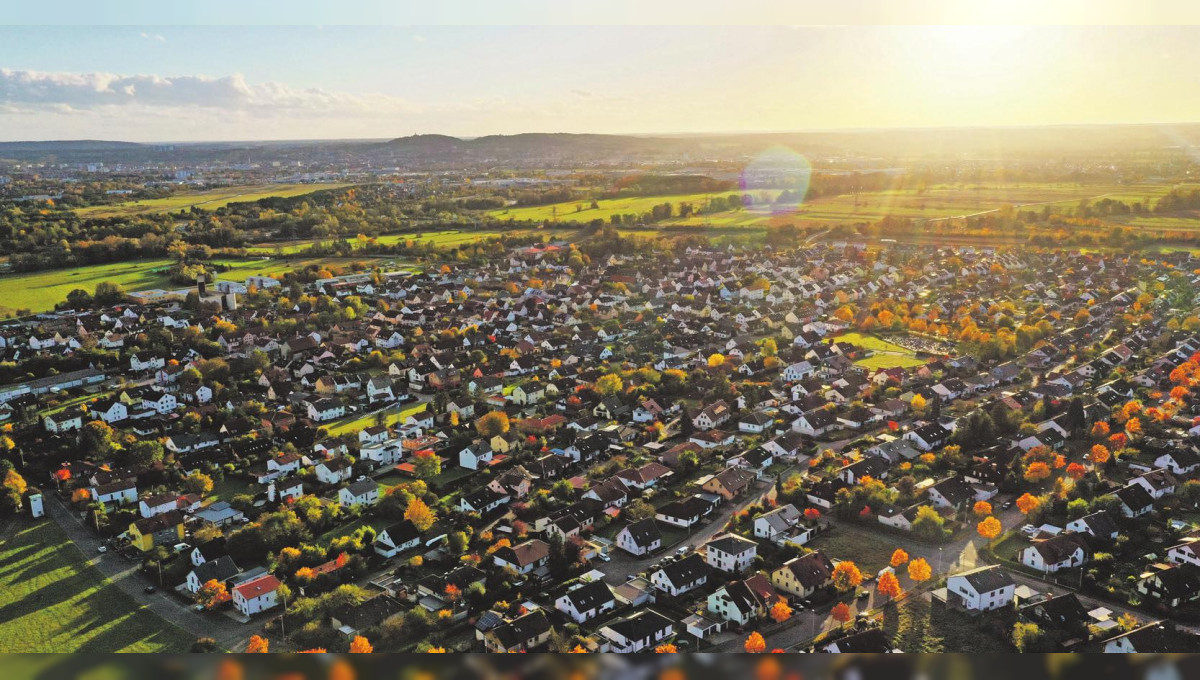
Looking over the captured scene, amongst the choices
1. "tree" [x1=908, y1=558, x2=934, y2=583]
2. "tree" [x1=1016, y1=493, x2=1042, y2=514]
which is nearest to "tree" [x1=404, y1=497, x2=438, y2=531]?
"tree" [x1=908, y1=558, x2=934, y2=583]

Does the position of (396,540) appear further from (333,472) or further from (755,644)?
(755,644)

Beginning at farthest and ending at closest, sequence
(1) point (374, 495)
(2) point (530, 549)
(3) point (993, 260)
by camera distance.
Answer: (3) point (993, 260)
(1) point (374, 495)
(2) point (530, 549)

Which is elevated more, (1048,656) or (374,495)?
(1048,656)

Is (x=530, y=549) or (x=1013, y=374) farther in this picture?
(x=1013, y=374)

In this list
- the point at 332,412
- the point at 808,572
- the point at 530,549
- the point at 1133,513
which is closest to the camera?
the point at 808,572

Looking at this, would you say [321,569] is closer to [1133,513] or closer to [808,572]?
[808,572]

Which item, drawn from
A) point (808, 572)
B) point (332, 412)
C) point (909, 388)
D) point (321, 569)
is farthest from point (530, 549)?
point (909, 388)

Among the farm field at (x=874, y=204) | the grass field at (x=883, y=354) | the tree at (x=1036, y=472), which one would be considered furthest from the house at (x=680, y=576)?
the farm field at (x=874, y=204)
